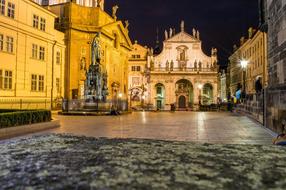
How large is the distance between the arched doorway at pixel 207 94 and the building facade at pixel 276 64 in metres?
57.5

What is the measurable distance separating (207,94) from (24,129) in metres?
61.8

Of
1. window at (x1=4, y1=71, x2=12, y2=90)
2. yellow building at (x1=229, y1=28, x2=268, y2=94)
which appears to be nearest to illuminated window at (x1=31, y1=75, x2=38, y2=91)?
window at (x1=4, y1=71, x2=12, y2=90)

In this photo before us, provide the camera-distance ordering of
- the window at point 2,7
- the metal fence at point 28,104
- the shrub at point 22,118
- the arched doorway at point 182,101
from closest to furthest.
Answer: the shrub at point 22,118 < the metal fence at point 28,104 < the window at point 2,7 < the arched doorway at point 182,101

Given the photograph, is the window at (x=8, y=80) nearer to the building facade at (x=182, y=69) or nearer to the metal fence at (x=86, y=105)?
the metal fence at (x=86, y=105)

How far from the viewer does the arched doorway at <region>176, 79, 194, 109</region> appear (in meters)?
67.9

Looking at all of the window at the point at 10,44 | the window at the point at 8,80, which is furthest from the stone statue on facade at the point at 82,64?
the window at the point at 8,80

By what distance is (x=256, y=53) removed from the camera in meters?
47.0

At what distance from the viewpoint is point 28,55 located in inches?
1105

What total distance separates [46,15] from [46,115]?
21908 millimetres

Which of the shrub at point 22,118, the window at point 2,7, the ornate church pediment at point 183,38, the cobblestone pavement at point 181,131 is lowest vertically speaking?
the cobblestone pavement at point 181,131

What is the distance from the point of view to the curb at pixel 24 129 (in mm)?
9977

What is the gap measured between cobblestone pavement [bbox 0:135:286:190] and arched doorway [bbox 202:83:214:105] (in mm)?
63723

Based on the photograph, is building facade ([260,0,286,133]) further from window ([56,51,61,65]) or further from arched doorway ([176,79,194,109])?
arched doorway ([176,79,194,109])

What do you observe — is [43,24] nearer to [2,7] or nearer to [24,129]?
[2,7]
